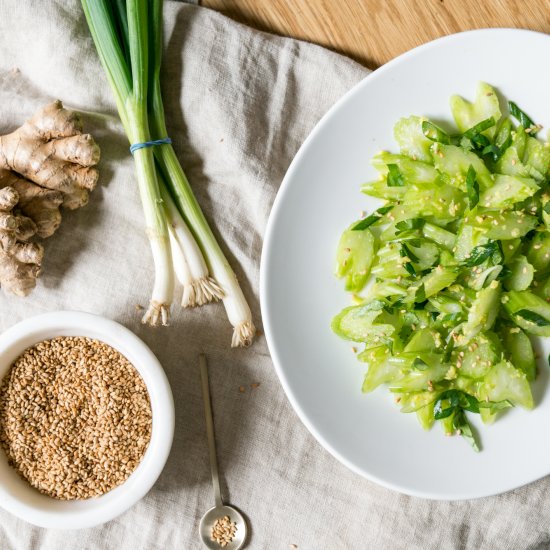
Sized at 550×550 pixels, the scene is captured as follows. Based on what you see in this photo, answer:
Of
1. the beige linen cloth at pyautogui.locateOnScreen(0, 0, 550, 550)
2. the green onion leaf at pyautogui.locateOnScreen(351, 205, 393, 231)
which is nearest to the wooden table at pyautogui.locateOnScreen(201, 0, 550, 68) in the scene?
the beige linen cloth at pyautogui.locateOnScreen(0, 0, 550, 550)

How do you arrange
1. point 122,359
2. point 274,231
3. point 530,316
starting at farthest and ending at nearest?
point 122,359
point 274,231
point 530,316

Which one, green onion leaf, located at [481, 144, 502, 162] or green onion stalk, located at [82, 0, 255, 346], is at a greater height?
green onion leaf, located at [481, 144, 502, 162]

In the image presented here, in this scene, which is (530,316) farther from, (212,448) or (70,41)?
(70,41)

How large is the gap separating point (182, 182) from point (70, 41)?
20.7 inches

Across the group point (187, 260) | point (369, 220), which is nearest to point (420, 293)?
point (369, 220)

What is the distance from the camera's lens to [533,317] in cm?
184

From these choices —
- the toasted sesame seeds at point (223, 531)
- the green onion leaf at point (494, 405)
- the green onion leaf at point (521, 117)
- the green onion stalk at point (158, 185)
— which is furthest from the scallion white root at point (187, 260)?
the green onion leaf at point (521, 117)

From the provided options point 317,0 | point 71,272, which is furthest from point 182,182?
point 317,0

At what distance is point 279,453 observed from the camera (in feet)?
7.31

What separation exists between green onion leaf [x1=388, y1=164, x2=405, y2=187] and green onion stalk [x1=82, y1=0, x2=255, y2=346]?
1.82 feet

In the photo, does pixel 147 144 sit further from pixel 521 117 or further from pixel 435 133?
pixel 521 117

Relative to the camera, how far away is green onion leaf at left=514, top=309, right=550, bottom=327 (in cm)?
184

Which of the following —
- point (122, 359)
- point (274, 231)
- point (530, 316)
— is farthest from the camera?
point (122, 359)

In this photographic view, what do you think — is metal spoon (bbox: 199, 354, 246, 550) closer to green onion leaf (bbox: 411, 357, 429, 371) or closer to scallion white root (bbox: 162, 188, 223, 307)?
scallion white root (bbox: 162, 188, 223, 307)
